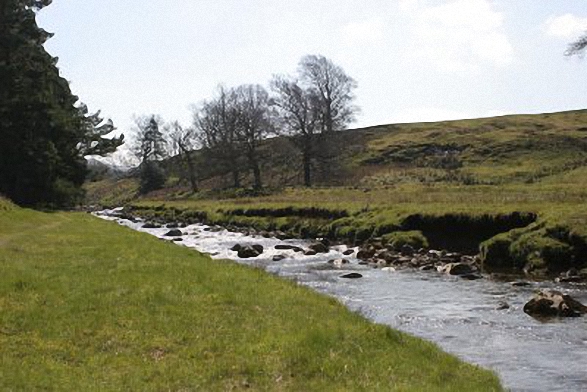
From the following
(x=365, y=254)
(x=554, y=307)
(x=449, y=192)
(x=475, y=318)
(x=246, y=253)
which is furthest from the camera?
(x=449, y=192)

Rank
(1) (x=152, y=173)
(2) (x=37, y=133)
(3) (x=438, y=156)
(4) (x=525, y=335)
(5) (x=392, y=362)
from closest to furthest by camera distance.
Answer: (5) (x=392, y=362) → (4) (x=525, y=335) → (2) (x=37, y=133) → (3) (x=438, y=156) → (1) (x=152, y=173)

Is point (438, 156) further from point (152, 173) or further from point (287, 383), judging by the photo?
Result: point (287, 383)

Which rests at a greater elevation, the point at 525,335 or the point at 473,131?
the point at 473,131

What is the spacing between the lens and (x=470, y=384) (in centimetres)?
1168

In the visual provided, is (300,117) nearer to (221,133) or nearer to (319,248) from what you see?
(221,133)

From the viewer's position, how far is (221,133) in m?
117

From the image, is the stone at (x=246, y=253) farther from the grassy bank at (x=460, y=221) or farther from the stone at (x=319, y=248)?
the grassy bank at (x=460, y=221)

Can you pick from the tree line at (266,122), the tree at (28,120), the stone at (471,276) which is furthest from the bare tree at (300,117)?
the stone at (471,276)

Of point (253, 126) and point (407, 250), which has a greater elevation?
point (253, 126)

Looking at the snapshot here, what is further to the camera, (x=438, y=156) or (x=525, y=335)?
(x=438, y=156)

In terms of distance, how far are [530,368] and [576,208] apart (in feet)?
74.6

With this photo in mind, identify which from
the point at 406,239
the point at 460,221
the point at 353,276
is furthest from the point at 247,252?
the point at 460,221

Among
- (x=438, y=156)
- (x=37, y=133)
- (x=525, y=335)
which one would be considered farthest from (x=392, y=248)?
(x=438, y=156)

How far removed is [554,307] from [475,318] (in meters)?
2.59
